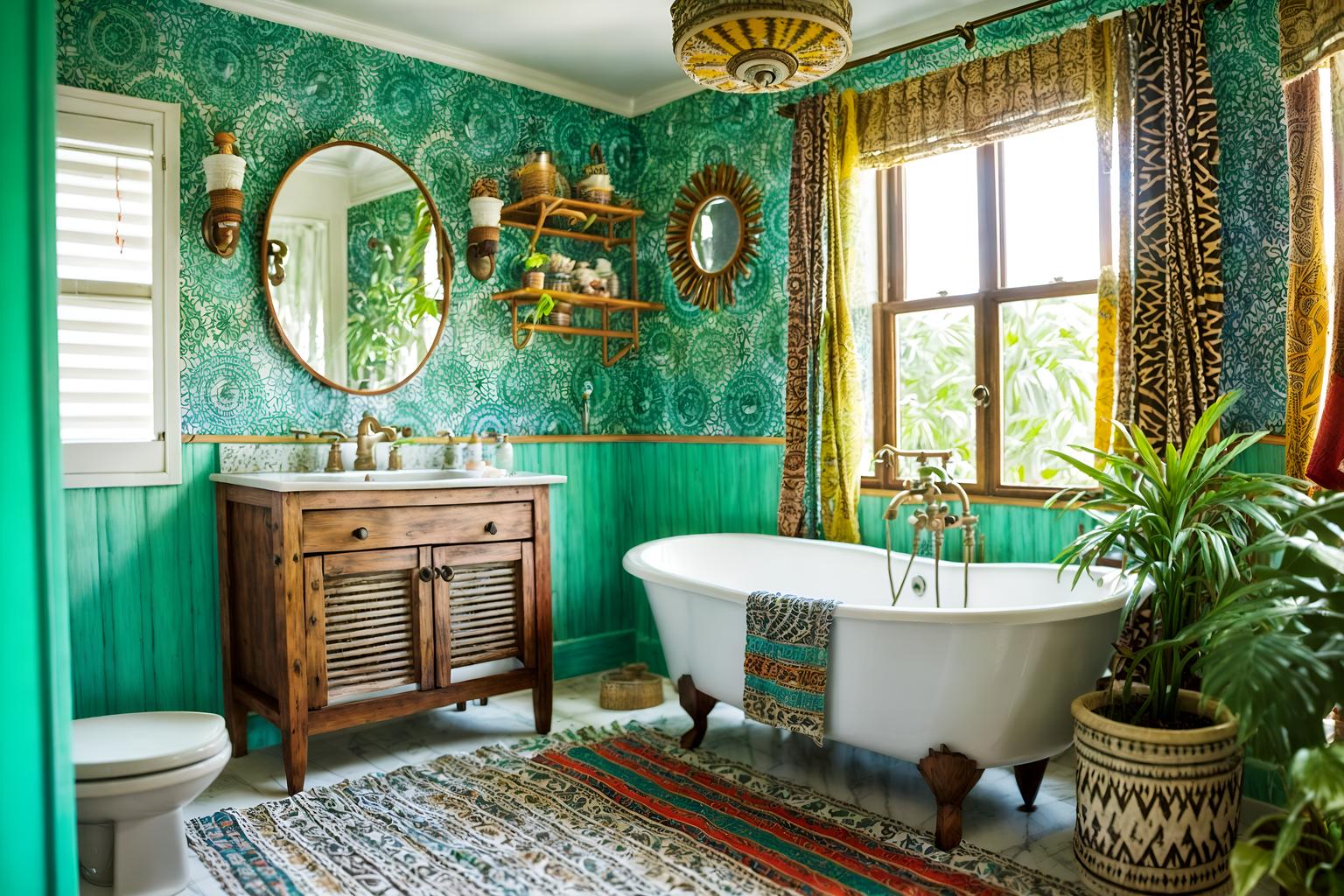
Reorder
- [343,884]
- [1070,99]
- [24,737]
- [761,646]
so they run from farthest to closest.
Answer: [1070,99]
[761,646]
[343,884]
[24,737]

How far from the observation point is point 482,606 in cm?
329

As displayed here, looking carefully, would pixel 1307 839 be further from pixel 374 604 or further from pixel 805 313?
pixel 374 604

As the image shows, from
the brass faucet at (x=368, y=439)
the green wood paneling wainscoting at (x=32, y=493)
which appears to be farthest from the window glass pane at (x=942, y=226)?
the green wood paneling wainscoting at (x=32, y=493)

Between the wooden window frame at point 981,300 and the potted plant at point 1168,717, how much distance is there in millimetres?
899

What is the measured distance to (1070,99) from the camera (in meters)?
3.02

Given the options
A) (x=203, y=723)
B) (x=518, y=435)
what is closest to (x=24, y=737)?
(x=203, y=723)

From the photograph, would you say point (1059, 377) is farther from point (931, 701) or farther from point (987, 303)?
point (931, 701)

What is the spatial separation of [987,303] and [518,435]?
2001 mm

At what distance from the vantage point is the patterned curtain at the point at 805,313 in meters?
3.63

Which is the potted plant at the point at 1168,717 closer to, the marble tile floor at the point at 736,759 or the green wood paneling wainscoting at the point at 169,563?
the marble tile floor at the point at 736,759

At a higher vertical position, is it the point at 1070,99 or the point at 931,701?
the point at 1070,99

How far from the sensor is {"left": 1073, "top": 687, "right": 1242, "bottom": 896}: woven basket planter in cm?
212

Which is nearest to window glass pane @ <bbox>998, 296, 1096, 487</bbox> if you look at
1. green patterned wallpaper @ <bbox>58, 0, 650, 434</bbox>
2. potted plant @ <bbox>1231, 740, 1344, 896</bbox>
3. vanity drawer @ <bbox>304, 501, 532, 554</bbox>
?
potted plant @ <bbox>1231, 740, 1344, 896</bbox>

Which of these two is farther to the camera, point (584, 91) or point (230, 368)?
point (584, 91)
